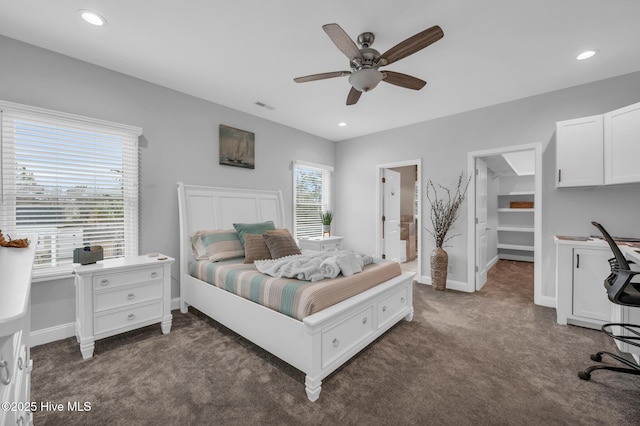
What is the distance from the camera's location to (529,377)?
1975 mm

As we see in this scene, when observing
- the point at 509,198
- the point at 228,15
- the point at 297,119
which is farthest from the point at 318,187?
the point at 509,198

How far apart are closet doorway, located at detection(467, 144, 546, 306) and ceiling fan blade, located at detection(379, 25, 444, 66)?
2533 millimetres

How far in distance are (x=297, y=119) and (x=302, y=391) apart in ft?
12.1

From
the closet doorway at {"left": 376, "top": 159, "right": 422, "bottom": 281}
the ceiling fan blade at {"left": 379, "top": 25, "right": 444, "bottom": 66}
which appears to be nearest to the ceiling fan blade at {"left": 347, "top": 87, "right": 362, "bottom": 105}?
the ceiling fan blade at {"left": 379, "top": 25, "right": 444, "bottom": 66}

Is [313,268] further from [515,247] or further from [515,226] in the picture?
[515,226]

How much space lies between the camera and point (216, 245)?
3.11m

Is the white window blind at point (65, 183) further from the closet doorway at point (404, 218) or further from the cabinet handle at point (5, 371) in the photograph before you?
the closet doorway at point (404, 218)

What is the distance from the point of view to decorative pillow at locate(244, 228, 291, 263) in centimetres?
296

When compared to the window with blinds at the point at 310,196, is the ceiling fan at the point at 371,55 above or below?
above

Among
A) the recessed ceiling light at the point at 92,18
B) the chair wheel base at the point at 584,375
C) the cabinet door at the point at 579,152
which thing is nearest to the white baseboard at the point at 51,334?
the recessed ceiling light at the point at 92,18

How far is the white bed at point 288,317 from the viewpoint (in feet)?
6.02

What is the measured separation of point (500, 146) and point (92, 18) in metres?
4.59

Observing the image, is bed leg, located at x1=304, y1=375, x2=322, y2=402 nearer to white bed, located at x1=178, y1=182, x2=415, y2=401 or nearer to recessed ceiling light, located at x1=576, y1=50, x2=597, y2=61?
white bed, located at x1=178, y1=182, x2=415, y2=401

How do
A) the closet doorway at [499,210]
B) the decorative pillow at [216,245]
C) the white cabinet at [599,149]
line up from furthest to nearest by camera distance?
the closet doorway at [499,210]
the decorative pillow at [216,245]
the white cabinet at [599,149]
